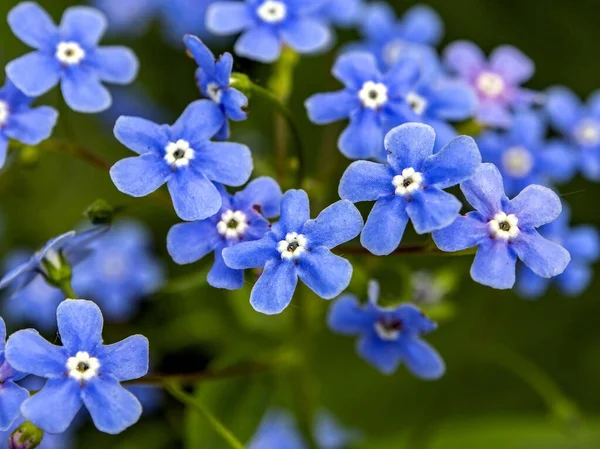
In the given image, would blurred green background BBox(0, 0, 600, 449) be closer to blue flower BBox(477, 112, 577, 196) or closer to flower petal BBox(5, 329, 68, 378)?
blue flower BBox(477, 112, 577, 196)

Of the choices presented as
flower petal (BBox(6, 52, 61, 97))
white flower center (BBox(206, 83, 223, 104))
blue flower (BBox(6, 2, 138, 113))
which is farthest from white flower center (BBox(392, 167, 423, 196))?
flower petal (BBox(6, 52, 61, 97))

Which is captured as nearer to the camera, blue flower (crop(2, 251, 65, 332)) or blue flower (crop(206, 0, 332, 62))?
blue flower (crop(206, 0, 332, 62))

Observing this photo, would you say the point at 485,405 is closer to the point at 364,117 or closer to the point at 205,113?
the point at 364,117

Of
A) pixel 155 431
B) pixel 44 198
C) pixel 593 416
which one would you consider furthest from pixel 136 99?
pixel 593 416

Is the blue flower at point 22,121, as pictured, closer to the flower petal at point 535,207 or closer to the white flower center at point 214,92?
the white flower center at point 214,92

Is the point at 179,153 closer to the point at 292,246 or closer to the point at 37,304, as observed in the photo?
the point at 292,246

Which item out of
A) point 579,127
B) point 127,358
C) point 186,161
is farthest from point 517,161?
point 127,358

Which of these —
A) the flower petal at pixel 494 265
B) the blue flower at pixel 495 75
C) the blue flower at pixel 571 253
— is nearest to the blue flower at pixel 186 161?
the flower petal at pixel 494 265
